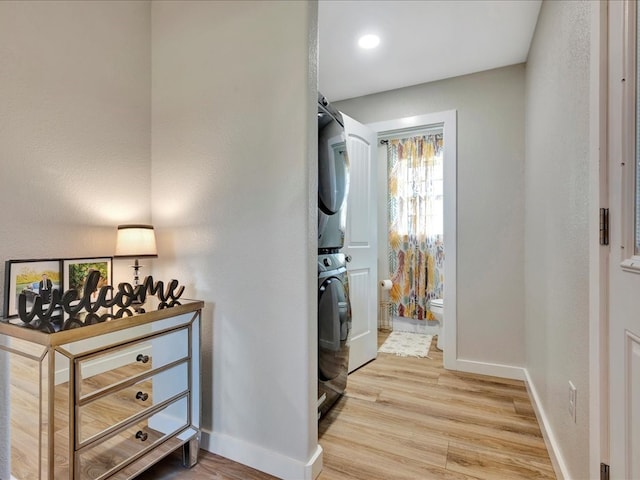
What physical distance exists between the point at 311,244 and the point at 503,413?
1.71 metres

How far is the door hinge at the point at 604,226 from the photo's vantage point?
98 cm

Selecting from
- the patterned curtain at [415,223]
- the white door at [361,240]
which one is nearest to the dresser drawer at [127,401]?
the white door at [361,240]

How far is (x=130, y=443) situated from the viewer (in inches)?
50.1

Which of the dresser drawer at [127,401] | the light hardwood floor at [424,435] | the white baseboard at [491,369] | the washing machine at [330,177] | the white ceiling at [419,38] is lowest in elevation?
the light hardwood floor at [424,435]

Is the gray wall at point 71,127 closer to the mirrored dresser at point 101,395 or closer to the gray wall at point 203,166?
the gray wall at point 203,166

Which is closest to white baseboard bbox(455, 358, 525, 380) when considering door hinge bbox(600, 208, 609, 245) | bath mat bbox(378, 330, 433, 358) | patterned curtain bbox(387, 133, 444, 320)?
bath mat bbox(378, 330, 433, 358)

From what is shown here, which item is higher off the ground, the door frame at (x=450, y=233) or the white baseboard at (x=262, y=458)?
the door frame at (x=450, y=233)

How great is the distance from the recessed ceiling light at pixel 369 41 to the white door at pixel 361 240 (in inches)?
20.2

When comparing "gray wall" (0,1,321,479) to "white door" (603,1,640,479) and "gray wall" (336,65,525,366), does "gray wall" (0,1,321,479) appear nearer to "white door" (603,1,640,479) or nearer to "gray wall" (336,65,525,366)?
"white door" (603,1,640,479)

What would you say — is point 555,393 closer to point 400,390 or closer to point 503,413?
point 503,413

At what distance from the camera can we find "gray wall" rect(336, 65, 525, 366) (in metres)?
2.54

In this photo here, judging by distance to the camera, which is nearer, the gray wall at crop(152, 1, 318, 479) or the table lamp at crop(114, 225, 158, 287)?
the gray wall at crop(152, 1, 318, 479)

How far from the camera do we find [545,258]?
1.78 metres

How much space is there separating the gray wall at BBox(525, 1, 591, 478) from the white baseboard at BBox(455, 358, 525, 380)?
1.11 ft
